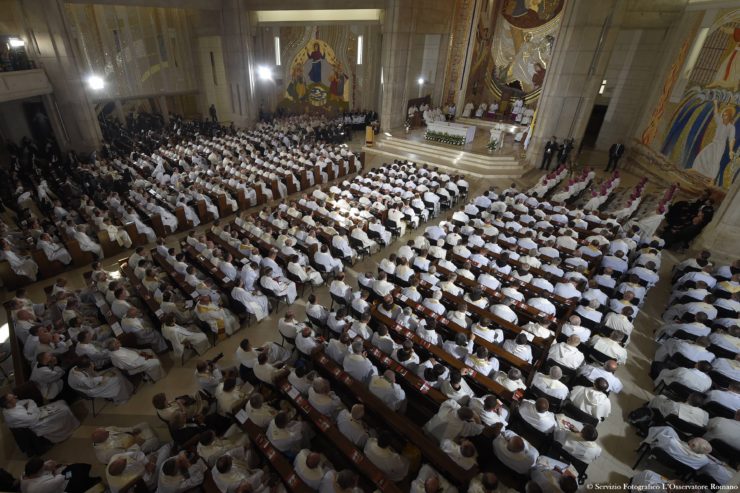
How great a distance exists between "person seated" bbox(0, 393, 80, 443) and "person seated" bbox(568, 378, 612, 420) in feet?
21.5

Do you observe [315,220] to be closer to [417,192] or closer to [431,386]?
[417,192]

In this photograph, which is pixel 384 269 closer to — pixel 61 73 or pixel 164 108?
pixel 61 73

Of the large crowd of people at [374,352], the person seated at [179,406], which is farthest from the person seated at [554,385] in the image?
the person seated at [179,406]

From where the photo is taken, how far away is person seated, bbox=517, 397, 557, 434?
431cm

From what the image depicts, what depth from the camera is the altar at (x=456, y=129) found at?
1606cm

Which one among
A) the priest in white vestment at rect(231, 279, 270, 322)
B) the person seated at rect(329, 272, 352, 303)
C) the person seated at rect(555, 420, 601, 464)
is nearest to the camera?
the person seated at rect(555, 420, 601, 464)

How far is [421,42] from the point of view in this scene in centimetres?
1966

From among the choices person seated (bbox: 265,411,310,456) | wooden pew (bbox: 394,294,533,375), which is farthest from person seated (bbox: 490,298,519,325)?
person seated (bbox: 265,411,310,456)

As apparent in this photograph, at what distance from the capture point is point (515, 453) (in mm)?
3982

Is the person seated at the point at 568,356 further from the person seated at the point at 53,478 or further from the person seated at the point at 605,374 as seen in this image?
the person seated at the point at 53,478

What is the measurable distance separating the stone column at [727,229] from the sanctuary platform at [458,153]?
640cm

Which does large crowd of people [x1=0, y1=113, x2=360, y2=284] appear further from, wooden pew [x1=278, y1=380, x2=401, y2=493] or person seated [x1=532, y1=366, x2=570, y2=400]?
person seated [x1=532, y1=366, x2=570, y2=400]

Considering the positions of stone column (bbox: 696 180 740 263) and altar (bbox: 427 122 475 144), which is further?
altar (bbox: 427 122 475 144)

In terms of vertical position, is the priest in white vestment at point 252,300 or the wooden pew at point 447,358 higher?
the wooden pew at point 447,358
